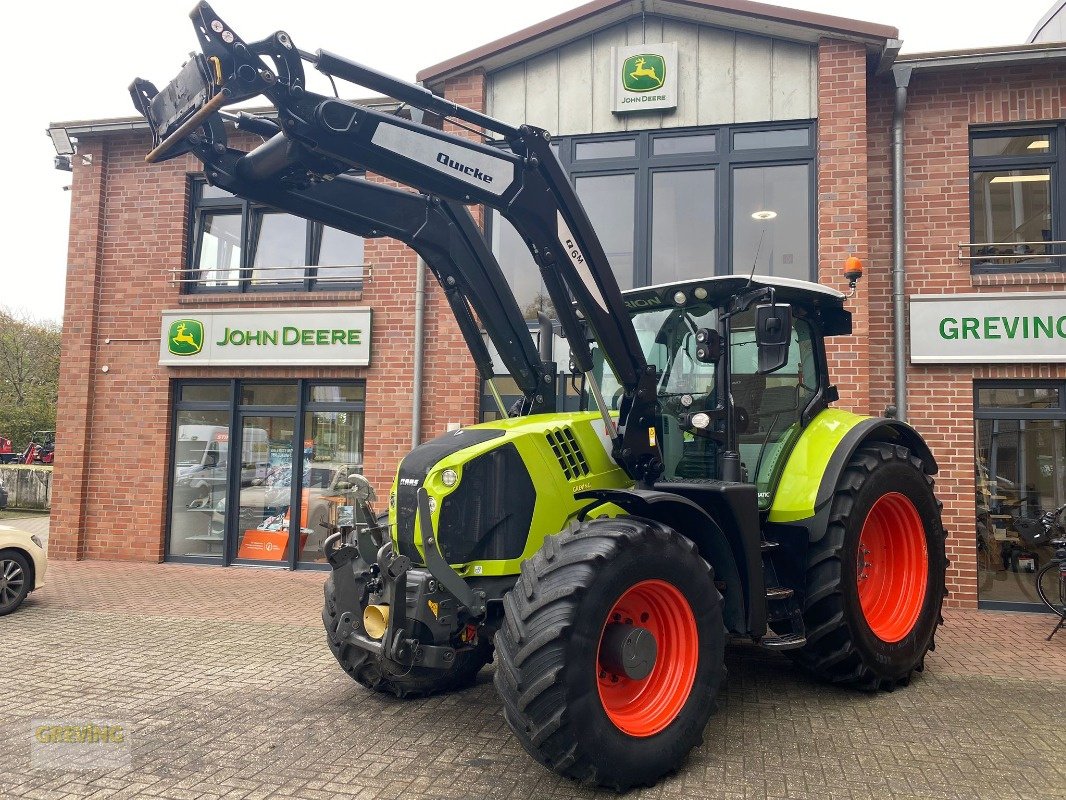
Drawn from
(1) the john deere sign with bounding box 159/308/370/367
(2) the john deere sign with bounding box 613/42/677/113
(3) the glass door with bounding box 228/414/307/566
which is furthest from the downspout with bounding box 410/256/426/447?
(2) the john deere sign with bounding box 613/42/677/113

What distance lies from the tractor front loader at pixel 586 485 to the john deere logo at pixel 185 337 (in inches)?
247

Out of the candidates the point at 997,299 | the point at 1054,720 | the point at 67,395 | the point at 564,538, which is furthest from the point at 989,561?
the point at 67,395

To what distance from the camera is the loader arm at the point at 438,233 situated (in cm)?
406

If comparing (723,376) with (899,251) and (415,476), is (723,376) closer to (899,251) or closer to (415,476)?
(415,476)

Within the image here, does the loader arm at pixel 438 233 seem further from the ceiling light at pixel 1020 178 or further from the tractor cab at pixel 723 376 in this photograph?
the ceiling light at pixel 1020 178

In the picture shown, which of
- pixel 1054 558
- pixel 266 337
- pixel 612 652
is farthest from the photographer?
pixel 266 337

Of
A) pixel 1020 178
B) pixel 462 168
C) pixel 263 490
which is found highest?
pixel 1020 178

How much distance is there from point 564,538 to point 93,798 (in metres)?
Answer: 2.35

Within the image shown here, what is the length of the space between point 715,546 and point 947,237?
5812mm

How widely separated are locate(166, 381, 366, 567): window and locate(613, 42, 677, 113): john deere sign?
4.69 m

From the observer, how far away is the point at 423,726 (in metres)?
4.26

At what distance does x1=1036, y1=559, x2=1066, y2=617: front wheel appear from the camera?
273 inches

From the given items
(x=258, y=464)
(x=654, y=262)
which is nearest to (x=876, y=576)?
(x=654, y=262)

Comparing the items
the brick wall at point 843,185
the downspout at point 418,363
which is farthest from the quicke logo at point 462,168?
the downspout at point 418,363
